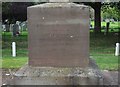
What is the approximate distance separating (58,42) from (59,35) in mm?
123

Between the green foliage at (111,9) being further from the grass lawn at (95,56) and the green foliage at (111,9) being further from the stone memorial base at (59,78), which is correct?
the stone memorial base at (59,78)

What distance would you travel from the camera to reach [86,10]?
5711 millimetres

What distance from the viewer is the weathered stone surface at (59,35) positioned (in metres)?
5.75

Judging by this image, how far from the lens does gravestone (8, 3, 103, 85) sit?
5.72 m

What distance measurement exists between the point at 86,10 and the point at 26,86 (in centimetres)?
162

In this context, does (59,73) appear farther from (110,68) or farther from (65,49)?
(110,68)

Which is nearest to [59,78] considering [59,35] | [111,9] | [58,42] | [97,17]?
[58,42]

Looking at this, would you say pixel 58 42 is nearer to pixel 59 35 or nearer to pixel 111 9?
pixel 59 35

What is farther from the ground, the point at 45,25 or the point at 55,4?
the point at 55,4

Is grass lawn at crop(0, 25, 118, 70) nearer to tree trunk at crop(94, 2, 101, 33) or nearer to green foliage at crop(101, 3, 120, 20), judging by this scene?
green foliage at crop(101, 3, 120, 20)

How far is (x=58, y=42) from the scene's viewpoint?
584 cm

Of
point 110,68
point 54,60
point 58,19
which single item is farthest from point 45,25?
point 110,68


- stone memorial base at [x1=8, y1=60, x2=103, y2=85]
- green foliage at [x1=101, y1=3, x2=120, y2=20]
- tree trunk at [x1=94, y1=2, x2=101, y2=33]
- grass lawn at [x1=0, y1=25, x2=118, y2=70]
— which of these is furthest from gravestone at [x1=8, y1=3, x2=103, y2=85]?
tree trunk at [x1=94, y1=2, x2=101, y2=33]

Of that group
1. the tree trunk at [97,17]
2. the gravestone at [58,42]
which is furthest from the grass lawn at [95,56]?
the tree trunk at [97,17]
